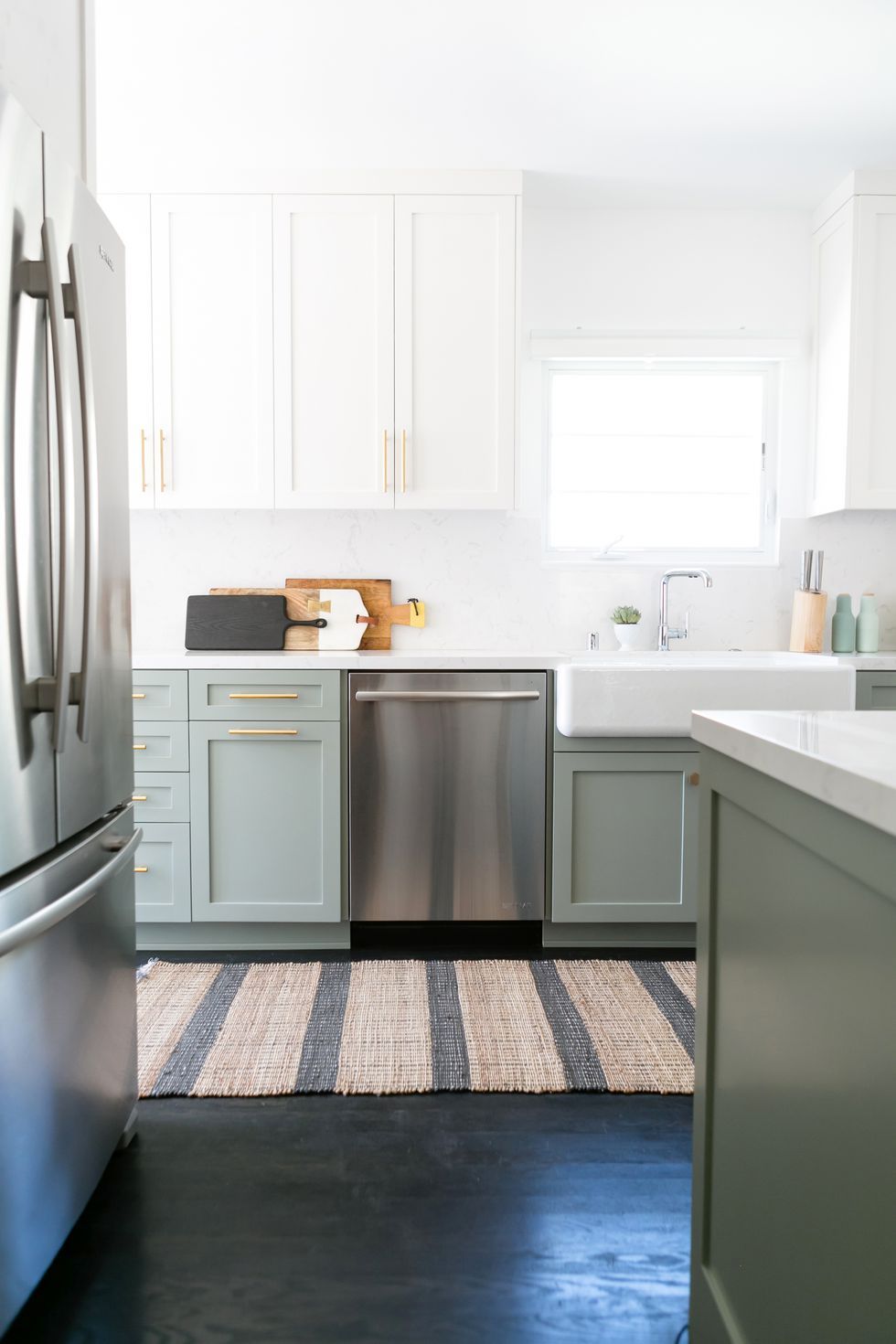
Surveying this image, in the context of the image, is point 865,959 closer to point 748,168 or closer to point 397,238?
point 397,238

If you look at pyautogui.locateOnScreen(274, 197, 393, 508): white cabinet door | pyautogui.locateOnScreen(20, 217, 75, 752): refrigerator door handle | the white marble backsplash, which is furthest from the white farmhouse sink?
pyautogui.locateOnScreen(20, 217, 75, 752): refrigerator door handle

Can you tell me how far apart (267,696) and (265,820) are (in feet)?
1.26

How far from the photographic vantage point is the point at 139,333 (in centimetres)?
305

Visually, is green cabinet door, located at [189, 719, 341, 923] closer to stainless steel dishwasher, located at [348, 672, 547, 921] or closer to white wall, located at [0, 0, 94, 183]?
stainless steel dishwasher, located at [348, 672, 547, 921]

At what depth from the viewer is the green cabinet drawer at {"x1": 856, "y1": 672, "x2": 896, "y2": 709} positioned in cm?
286

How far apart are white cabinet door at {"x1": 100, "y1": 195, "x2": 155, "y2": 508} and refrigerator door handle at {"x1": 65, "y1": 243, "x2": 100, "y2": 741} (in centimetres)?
160

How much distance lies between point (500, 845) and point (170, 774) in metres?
1.04

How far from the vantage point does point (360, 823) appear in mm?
2818

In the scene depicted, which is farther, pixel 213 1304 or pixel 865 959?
pixel 213 1304

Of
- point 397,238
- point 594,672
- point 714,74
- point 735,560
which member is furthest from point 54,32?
point 735,560

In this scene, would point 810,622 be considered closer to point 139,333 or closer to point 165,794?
point 165,794

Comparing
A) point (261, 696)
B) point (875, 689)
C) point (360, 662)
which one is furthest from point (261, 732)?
point (875, 689)

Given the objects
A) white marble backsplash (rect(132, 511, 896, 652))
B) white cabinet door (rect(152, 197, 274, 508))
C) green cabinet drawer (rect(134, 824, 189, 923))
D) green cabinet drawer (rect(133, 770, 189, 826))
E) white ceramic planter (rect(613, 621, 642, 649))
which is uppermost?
white cabinet door (rect(152, 197, 274, 508))

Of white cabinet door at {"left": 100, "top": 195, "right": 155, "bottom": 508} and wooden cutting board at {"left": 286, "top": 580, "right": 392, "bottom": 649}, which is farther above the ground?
white cabinet door at {"left": 100, "top": 195, "right": 155, "bottom": 508}
